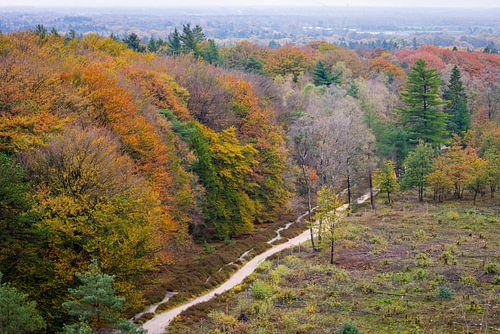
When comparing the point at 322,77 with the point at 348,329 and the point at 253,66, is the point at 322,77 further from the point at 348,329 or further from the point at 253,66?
the point at 348,329

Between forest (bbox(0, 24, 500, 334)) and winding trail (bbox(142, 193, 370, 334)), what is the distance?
1.93 meters

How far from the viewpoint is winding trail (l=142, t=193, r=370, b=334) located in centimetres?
3129

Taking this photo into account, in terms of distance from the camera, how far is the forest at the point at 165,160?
2830cm

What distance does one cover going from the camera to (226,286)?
38.5 metres

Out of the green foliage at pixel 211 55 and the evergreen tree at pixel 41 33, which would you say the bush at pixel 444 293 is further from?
the green foliage at pixel 211 55

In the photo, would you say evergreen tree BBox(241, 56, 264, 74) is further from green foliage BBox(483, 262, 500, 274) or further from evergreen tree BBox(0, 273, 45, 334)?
evergreen tree BBox(0, 273, 45, 334)

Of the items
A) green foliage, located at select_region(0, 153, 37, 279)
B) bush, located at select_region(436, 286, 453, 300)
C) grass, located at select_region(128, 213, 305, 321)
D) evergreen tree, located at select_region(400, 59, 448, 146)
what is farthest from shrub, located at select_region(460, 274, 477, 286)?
evergreen tree, located at select_region(400, 59, 448, 146)

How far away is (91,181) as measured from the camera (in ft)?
101

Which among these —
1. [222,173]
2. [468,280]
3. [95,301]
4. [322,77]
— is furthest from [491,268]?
[322,77]

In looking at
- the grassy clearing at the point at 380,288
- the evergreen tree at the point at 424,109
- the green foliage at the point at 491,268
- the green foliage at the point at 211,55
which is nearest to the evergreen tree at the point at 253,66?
the green foliage at the point at 211,55

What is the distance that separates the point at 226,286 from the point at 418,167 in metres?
28.0

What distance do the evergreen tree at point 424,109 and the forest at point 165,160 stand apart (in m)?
0.20

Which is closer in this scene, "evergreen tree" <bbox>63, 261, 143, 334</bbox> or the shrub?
"evergreen tree" <bbox>63, 261, 143, 334</bbox>

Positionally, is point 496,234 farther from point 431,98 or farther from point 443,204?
point 431,98
